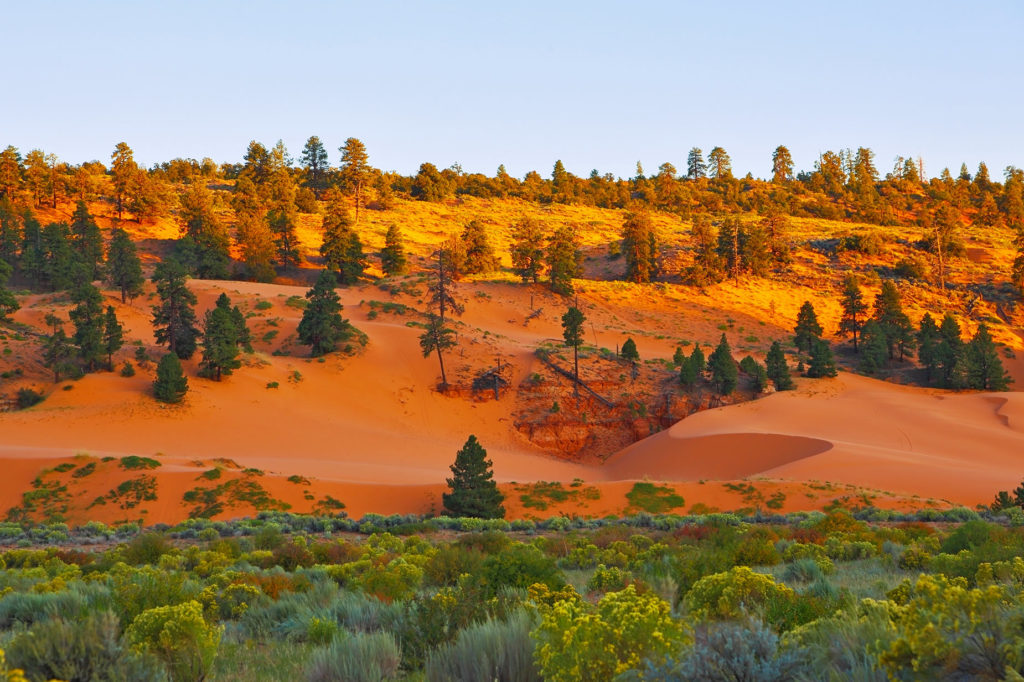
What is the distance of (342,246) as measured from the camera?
68.0 meters

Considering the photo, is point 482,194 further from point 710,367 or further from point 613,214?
point 710,367

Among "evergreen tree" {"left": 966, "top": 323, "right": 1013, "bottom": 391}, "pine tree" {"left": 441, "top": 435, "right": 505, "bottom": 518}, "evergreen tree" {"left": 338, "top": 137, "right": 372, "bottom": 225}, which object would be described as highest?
"evergreen tree" {"left": 338, "top": 137, "right": 372, "bottom": 225}

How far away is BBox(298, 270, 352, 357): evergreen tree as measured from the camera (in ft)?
153

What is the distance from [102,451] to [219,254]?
38.7 metres

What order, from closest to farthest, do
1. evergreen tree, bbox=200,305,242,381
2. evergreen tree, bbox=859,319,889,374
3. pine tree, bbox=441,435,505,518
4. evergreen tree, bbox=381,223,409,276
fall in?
pine tree, bbox=441,435,505,518 < evergreen tree, bbox=200,305,242,381 < evergreen tree, bbox=859,319,889,374 < evergreen tree, bbox=381,223,409,276

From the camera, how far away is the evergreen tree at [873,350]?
2085 inches

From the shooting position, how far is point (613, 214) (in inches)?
4048

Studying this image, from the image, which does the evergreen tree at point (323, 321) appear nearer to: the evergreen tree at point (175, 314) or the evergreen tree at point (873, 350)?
the evergreen tree at point (175, 314)

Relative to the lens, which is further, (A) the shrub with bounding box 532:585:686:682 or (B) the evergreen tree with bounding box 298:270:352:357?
(B) the evergreen tree with bounding box 298:270:352:357

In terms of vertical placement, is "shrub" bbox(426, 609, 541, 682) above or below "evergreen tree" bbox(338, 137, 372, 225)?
below

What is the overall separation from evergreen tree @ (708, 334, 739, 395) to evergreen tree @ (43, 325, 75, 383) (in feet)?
116

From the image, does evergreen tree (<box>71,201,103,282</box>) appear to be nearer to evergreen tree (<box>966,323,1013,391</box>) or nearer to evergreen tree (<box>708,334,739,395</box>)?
evergreen tree (<box>708,334,739,395</box>)

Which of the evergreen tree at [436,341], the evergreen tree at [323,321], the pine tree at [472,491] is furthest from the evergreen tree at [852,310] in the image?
the pine tree at [472,491]

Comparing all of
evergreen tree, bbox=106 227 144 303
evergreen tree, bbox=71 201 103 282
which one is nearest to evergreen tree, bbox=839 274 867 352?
evergreen tree, bbox=106 227 144 303
